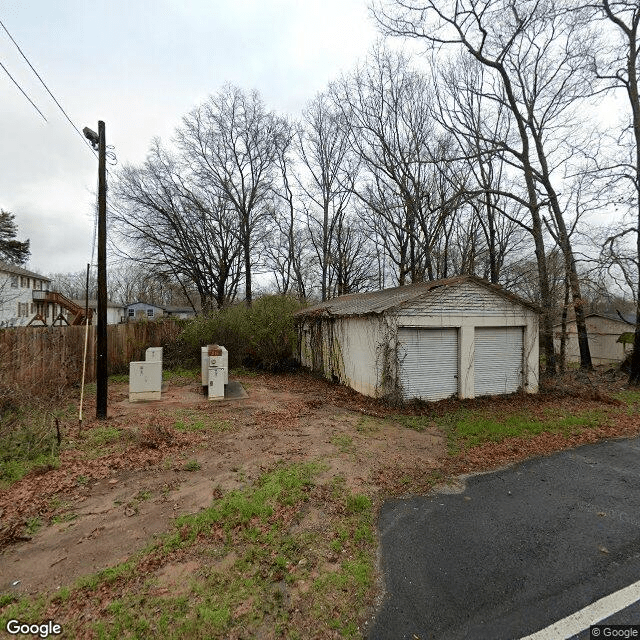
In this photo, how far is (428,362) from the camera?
29.6ft

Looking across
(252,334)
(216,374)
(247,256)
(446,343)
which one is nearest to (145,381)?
(216,374)

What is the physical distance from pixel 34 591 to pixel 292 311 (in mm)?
12630

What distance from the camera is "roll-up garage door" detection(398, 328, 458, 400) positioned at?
879cm

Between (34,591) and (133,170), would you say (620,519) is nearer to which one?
(34,591)

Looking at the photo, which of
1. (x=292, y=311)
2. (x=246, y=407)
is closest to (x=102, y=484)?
(x=246, y=407)

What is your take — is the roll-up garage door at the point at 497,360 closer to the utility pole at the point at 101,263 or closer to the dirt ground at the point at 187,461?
the dirt ground at the point at 187,461

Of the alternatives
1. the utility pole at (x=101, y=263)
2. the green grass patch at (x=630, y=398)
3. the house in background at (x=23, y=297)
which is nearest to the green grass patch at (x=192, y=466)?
the utility pole at (x=101, y=263)

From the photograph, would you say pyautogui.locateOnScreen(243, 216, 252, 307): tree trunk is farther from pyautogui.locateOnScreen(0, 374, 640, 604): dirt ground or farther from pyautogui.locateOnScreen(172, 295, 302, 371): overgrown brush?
pyautogui.locateOnScreen(0, 374, 640, 604): dirt ground

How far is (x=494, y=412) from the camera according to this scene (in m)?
8.08

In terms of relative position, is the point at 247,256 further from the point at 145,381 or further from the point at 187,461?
the point at 187,461

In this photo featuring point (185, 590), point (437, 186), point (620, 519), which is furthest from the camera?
point (437, 186)

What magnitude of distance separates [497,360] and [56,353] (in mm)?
12677

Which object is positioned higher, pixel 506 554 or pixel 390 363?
pixel 390 363

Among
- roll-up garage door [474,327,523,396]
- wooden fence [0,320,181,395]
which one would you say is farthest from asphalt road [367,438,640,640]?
wooden fence [0,320,181,395]
